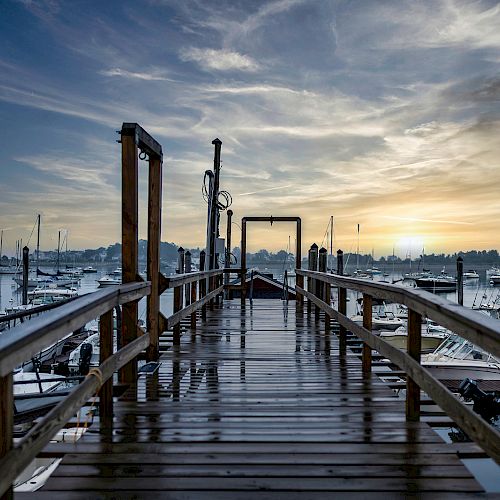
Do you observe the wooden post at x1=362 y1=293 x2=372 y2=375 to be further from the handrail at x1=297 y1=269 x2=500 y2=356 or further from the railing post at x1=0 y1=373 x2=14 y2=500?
the railing post at x1=0 y1=373 x2=14 y2=500

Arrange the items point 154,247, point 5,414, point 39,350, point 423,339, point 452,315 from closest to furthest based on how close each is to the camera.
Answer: point 5,414, point 39,350, point 452,315, point 154,247, point 423,339

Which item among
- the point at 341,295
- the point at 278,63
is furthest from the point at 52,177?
the point at 341,295

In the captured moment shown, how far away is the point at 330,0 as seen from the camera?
37.2 feet

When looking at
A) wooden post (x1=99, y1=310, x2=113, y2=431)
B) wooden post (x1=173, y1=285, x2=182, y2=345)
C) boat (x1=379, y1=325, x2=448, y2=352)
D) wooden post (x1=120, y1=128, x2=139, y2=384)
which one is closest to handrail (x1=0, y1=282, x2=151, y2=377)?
wooden post (x1=99, y1=310, x2=113, y2=431)

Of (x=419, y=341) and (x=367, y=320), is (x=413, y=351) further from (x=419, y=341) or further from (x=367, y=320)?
(x=367, y=320)

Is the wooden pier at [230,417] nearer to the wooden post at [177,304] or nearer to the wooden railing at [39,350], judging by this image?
the wooden railing at [39,350]

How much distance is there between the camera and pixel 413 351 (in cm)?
359

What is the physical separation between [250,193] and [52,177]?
12.5 meters

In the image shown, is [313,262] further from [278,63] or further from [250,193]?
[250,193]

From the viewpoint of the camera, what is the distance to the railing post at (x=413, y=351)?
140 inches

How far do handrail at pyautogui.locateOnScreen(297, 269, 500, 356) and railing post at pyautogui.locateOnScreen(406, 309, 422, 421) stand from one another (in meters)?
0.13

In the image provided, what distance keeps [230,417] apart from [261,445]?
0.68 m

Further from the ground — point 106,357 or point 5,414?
point 5,414

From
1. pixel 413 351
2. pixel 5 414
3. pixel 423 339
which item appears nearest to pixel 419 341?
pixel 413 351
